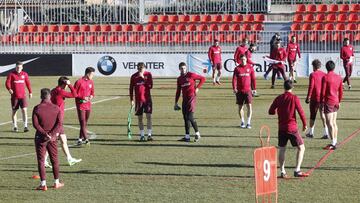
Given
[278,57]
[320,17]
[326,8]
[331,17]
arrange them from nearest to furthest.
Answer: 1. [278,57]
2. [331,17]
3. [320,17]
4. [326,8]

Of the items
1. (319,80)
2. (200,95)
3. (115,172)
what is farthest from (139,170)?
(200,95)

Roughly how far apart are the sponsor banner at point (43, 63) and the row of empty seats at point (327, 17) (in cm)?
1304

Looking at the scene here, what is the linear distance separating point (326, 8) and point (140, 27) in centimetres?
1056

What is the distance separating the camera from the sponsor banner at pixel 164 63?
42844 millimetres

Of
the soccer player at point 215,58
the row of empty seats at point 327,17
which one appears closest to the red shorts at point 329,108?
the soccer player at point 215,58

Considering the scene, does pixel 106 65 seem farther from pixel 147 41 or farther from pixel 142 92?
pixel 142 92

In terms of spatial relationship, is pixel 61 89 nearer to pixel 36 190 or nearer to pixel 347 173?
pixel 36 190

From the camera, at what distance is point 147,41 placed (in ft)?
152

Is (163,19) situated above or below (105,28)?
above

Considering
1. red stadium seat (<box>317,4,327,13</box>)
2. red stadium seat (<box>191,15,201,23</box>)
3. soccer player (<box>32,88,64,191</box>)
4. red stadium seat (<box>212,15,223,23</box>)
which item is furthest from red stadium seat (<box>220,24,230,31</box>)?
soccer player (<box>32,88,64,191</box>)

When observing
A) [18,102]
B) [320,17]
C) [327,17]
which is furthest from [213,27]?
[18,102]

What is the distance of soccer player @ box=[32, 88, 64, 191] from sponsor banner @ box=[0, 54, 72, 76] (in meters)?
29.8

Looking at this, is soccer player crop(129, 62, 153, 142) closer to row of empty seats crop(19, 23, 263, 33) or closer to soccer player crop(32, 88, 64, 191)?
soccer player crop(32, 88, 64, 191)

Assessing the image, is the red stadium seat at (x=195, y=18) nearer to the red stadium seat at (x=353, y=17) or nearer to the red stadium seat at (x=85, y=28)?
the red stadium seat at (x=85, y=28)
